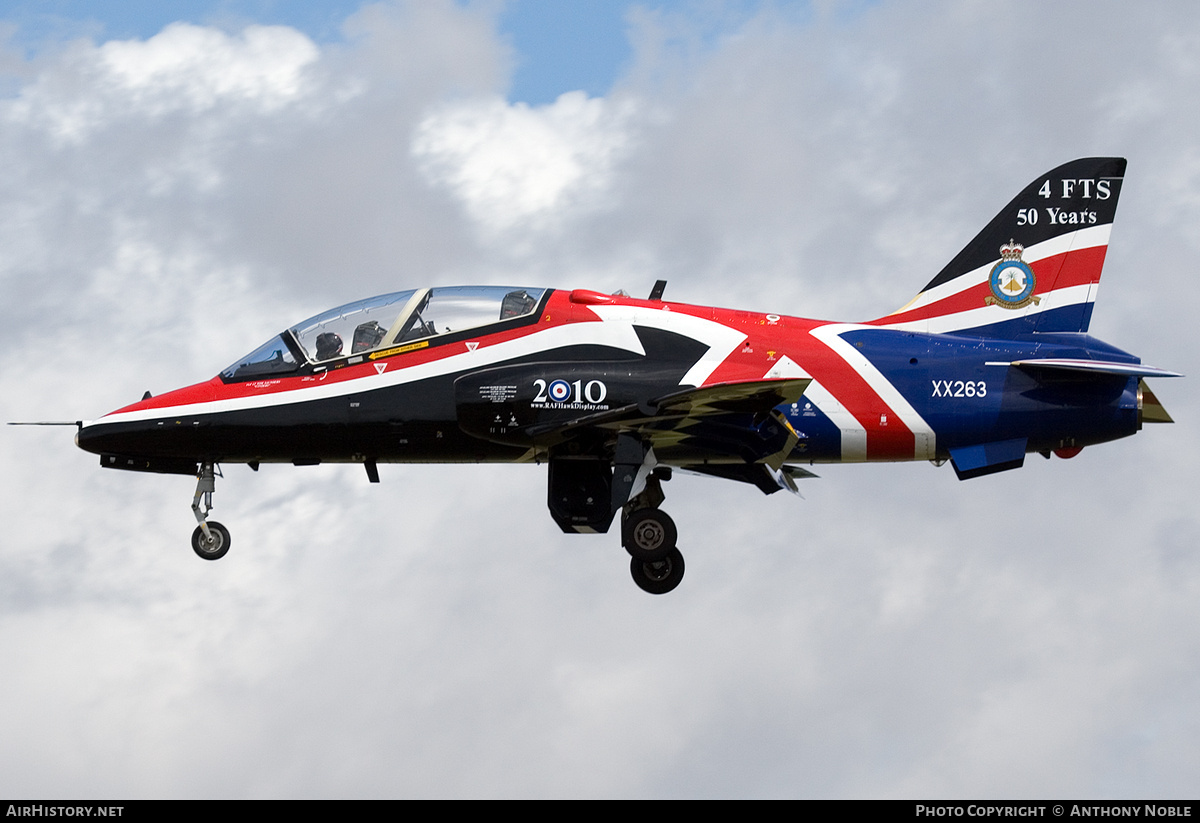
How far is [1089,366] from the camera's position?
25.1m

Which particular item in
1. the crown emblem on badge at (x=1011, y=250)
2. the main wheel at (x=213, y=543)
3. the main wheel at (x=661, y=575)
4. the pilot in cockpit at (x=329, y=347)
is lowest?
the main wheel at (x=661, y=575)

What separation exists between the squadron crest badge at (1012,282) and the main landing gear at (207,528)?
43.0 feet

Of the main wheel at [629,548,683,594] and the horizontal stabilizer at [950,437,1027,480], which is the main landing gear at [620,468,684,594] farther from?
the horizontal stabilizer at [950,437,1027,480]

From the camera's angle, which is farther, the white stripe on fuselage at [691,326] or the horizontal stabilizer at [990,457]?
the horizontal stabilizer at [990,457]

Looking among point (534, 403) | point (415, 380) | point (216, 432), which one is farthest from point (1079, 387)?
point (216, 432)

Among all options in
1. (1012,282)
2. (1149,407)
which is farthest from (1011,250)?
(1149,407)

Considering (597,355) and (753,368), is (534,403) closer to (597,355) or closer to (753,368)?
(597,355)

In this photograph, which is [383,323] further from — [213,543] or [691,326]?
[691,326]

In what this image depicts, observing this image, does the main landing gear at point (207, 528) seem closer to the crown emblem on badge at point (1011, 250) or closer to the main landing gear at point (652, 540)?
the main landing gear at point (652, 540)

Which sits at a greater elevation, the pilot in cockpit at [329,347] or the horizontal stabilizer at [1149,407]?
the pilot in cockpit at [329,347]

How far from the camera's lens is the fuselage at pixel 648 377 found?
82.8 feet

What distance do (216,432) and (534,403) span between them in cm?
533

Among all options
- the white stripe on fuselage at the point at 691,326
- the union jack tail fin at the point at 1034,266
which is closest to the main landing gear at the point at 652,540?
the white stripe on fuselage at the point at 691,326

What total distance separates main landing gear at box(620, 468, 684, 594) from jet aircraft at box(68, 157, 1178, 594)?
0.04 m
